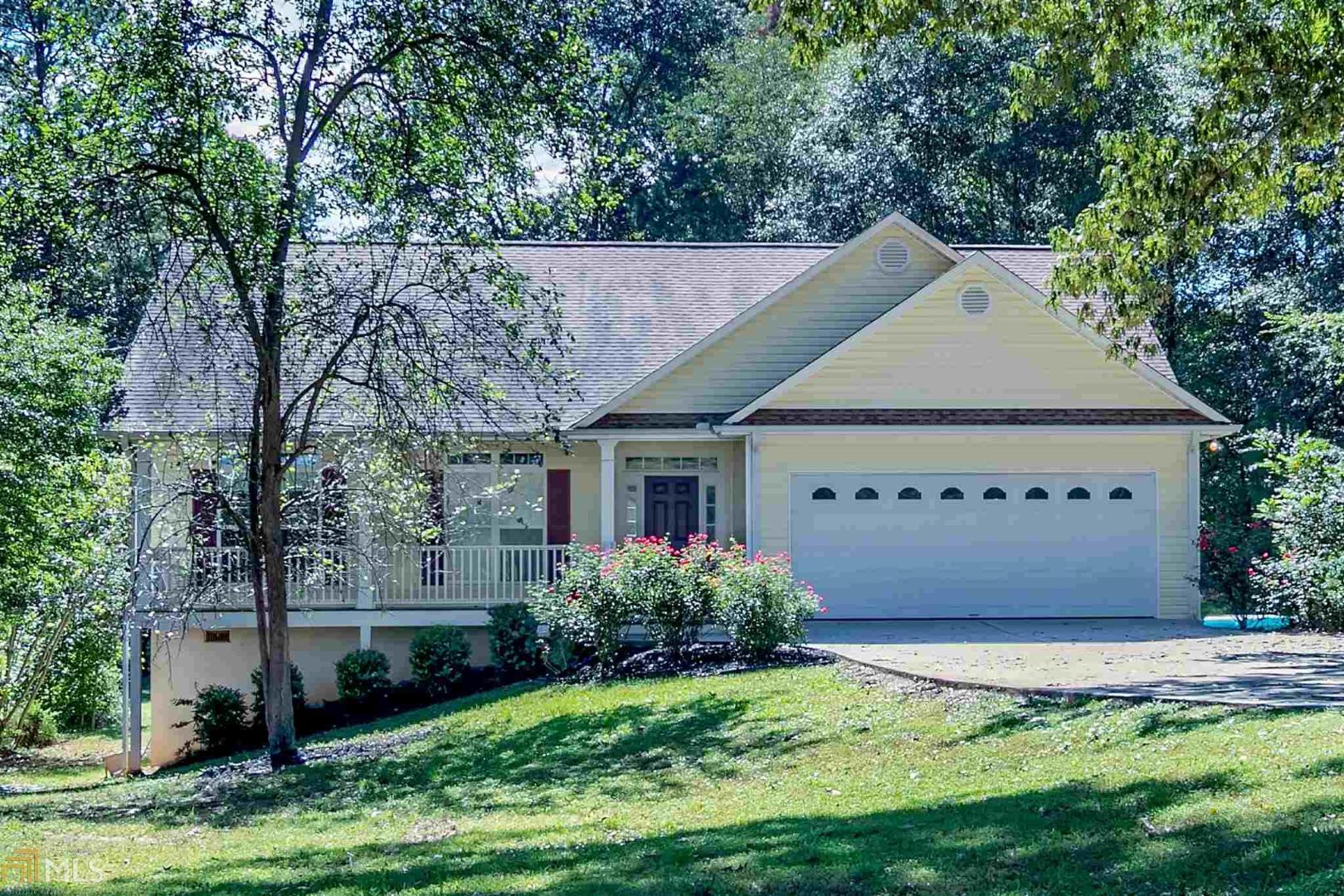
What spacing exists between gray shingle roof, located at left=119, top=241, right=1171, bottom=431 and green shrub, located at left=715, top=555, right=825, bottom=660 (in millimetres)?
4641

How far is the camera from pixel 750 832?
28.6ft

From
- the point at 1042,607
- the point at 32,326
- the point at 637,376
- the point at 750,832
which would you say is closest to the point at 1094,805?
the point at 750,832

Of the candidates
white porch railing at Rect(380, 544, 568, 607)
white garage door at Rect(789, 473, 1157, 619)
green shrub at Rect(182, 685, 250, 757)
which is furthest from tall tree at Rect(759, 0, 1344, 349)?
green shrub at Rect(182, 685, 250, 757)

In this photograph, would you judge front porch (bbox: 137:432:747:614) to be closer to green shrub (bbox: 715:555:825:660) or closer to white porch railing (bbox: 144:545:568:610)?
white porch railing (bbox: 144:545:568:610)

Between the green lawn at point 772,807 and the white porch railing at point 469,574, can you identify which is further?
the white porch railing at point 469,574

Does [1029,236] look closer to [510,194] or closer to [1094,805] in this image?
[510,194]

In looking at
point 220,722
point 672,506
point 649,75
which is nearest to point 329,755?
point 220,722

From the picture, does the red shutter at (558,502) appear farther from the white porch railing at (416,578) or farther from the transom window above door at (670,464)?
the transom window above door at (670,464)

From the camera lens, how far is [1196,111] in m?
13.9

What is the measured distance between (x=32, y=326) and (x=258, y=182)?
8.92m

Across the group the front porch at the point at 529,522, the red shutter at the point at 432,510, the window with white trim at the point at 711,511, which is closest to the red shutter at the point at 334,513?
the red shutter at the point at 432,510

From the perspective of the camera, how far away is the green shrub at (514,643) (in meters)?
18.9

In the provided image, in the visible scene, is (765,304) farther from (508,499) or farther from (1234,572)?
(1234,572)

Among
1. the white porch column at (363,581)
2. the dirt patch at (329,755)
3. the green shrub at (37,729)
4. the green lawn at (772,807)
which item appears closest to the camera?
the green lawn at (772,807)
